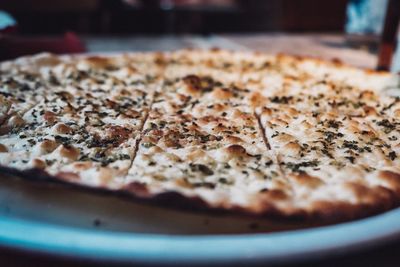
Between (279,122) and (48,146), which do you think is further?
(279,122)

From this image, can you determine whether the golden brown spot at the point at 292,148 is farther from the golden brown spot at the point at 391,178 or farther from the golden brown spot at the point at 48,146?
the golden brown spot at the point at 48,146

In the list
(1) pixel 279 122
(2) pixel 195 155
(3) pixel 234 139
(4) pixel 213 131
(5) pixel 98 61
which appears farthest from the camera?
(5) pixel 98 61

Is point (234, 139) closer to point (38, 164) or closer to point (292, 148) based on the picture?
point (292, 148)

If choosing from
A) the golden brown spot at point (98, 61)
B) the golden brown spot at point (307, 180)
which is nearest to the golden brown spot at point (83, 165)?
the golden brown spot at point (307, 180)

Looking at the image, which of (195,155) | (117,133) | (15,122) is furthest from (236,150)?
(15,122)

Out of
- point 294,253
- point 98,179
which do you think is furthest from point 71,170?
point 294,253

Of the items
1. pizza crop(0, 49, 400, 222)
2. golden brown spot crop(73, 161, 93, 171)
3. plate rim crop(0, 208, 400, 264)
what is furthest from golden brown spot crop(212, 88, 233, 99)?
plate rim crop(0, 208, 400, 264)

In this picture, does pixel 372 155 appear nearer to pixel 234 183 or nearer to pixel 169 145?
pixel 234 183
